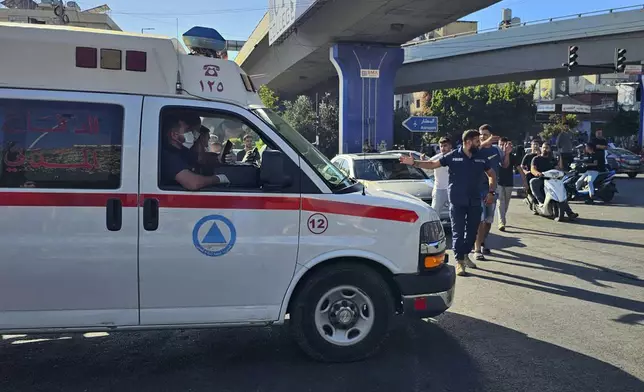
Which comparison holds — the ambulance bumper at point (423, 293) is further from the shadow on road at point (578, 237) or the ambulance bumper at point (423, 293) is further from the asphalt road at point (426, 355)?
the shadow on road at point (578, 237)

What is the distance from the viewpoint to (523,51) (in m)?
Answer: 32.4

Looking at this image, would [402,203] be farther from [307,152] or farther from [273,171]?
[273,171]

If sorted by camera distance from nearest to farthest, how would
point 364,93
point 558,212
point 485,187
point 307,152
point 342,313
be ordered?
point 342,313, point 307,152, point 485,187, point 558,212, point 364,93

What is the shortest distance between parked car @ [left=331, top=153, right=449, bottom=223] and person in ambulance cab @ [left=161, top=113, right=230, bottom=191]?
20.2 ft

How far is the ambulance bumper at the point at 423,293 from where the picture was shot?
4.32 m

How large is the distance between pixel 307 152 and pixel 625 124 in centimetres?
5812

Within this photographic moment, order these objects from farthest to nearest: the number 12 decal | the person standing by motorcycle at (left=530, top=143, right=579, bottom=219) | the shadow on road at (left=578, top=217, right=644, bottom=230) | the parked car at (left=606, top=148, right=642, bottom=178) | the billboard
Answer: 1. the parked car at (left=606, top=148, right=642, bottom=178)
2. the billboard
3. the person standing by motorcycle at (left=530, top=143, right=579, bottom=219)
4. the shadow on road at (left=578, top=217, right=644, bottom=230)
5. the number 12 decal

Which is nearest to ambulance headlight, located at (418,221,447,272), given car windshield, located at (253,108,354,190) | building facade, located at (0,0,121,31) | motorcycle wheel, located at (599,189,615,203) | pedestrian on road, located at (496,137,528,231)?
car windshield, located at (253,108,354,190)

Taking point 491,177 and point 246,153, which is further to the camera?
point 491,177

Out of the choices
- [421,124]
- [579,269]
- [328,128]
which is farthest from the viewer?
[328,128]

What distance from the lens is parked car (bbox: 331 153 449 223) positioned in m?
10.1

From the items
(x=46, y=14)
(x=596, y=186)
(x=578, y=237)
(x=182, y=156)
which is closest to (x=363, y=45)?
(x=596, y=186)

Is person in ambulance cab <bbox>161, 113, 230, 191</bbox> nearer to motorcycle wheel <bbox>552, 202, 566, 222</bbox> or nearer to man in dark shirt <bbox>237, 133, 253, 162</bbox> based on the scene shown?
man in dark shirt <bbox>237, 133, 253, 162</bbox>

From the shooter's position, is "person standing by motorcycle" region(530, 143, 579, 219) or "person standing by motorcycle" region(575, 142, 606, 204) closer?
"person standing by motorcycle" region(530, 143, 579, 219)
